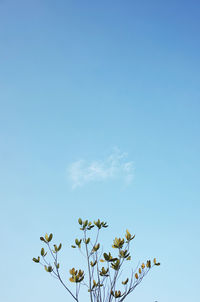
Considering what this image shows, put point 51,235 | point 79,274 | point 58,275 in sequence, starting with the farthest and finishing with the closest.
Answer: point 51,235, point 58,275, point 79,274

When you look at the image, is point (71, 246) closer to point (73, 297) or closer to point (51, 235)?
point (51, 235)

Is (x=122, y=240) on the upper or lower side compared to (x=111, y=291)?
upper

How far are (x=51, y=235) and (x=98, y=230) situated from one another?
81cm

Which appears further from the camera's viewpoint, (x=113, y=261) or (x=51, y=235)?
(x=51, y=235)

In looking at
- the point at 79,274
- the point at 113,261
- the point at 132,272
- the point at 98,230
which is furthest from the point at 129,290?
the point at 98,230

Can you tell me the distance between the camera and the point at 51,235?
11.9 feet

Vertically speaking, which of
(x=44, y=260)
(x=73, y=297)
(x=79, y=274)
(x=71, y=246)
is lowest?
(x=73, y=297)

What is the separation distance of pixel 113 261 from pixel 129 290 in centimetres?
50

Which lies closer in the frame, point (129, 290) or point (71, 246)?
Result: point (129, 290)

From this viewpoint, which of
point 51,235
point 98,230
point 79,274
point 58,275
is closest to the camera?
point 79,274

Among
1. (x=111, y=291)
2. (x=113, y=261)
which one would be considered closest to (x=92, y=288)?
(x=111, y=291)

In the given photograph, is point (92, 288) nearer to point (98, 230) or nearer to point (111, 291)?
point (111, 291)

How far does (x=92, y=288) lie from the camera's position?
10.8 ft

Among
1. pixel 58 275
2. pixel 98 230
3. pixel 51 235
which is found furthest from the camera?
pixel 98 230
